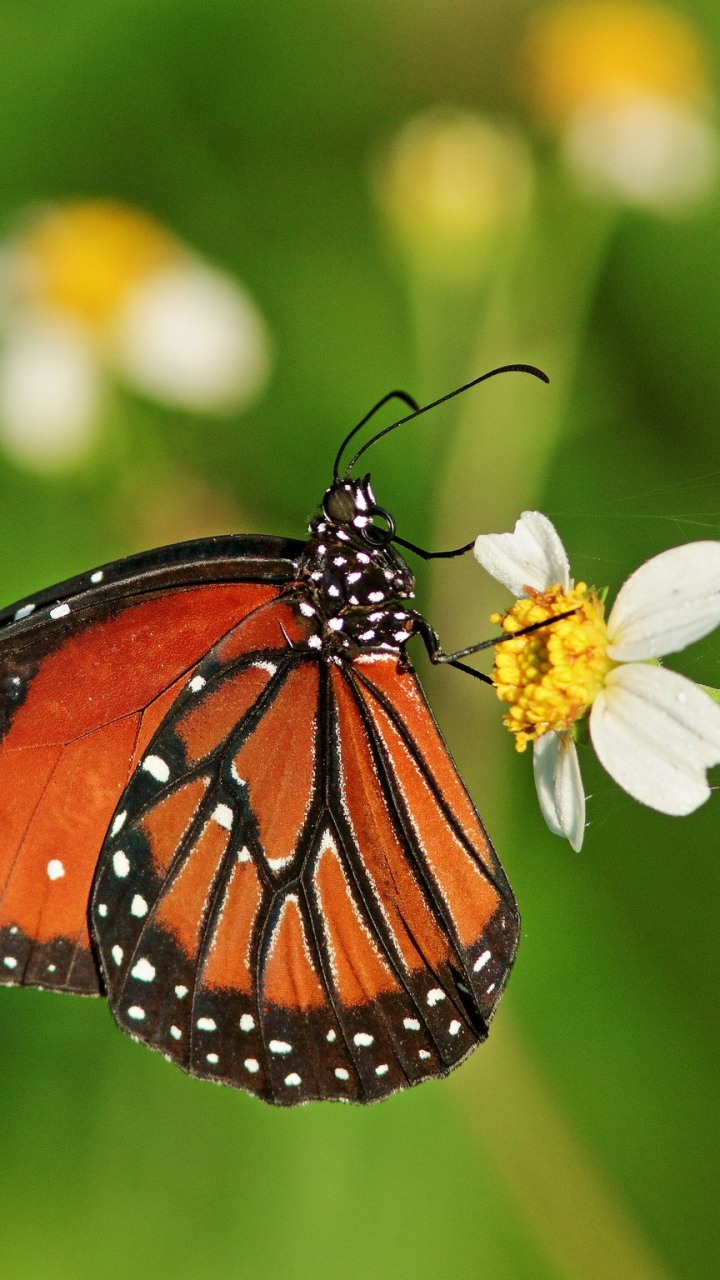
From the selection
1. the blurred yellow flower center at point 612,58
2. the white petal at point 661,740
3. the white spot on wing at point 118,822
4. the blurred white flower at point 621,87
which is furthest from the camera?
the blurred yellow flower center at point 612,58

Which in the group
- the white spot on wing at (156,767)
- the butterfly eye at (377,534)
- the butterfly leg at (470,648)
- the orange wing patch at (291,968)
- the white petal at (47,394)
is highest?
the white petal at (47,394)

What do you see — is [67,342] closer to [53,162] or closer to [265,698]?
[53,162]

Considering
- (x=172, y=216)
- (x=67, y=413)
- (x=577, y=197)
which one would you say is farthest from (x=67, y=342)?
(x=577, y=197)

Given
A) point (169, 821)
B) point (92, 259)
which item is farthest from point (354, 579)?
point (92, 259)

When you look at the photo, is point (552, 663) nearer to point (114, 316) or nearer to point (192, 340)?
point (192, 340)

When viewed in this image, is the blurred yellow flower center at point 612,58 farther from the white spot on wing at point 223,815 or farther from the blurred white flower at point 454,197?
the white spot on wing at point 223,815

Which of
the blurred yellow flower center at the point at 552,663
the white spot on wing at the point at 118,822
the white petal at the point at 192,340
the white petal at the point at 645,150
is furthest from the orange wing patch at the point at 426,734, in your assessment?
the white petal at the point at 645,150

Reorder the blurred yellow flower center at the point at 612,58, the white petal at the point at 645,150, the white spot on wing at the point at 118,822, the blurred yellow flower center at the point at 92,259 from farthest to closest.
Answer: the blurred yellow flower center at the point at 92,259 < the blurred yellow flower center at the point at 612,58 < the white petal at the point at 645,150 < the white spot on wing at the point at 118,822
